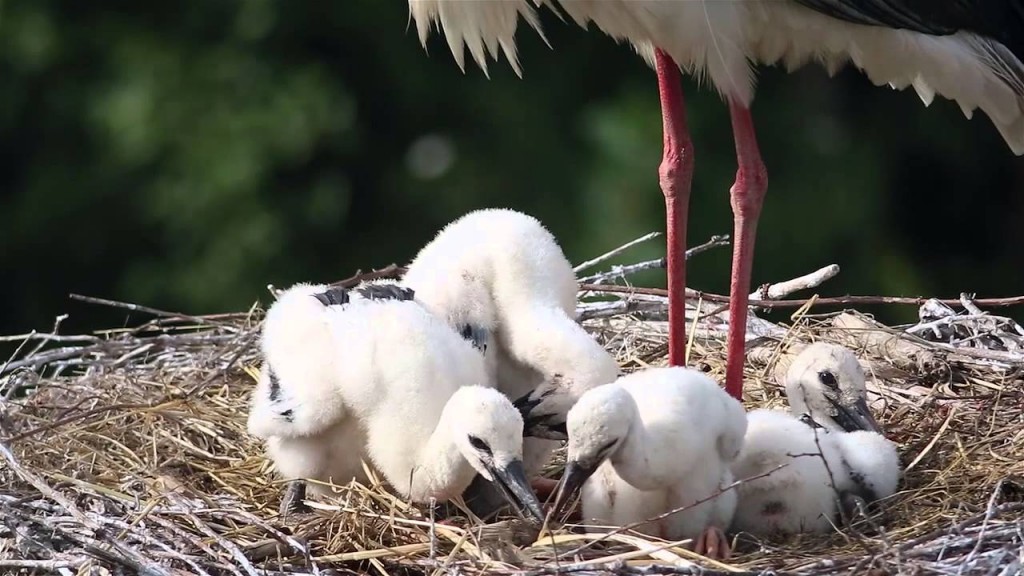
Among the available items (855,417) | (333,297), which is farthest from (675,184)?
(333,297)

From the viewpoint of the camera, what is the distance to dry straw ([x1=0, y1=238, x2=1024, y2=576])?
3125mm

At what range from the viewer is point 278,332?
3.61 m

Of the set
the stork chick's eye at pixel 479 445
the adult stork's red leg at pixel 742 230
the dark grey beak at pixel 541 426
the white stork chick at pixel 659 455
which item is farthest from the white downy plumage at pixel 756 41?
the stork chick's eye at pixel 479 445

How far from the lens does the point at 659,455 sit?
3.19 metres

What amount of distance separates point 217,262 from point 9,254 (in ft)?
4.27

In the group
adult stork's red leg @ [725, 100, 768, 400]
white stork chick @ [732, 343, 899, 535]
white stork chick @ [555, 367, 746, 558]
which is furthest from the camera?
adult stork's red leg @ [725, 100, 768, 400]

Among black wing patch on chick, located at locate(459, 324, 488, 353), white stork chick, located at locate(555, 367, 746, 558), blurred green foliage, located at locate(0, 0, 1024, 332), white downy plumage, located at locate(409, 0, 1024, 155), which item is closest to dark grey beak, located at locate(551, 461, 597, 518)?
white stork chick, located at locate(555, 367, 746, 558)

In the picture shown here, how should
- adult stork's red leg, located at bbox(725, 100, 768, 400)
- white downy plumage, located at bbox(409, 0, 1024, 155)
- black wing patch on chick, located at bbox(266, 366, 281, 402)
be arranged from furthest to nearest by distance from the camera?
adult stork's red leg, located at bbox(725, 100, 768, 400) < white downy plumage, located at bbox(409, 0, 1024, 155) < black wing patch on chick, located at bbox(266, 366, 281, 402)

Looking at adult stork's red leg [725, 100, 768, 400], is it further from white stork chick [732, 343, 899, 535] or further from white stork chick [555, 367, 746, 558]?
white stork chick [555, 367, 746, 558]

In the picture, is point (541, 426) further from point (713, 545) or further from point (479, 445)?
point (713, 545)

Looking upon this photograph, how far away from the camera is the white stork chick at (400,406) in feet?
10.5

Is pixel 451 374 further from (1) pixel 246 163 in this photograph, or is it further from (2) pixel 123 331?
(1) pixel 246 163

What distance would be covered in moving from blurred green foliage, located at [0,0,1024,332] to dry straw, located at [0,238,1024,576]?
252cm

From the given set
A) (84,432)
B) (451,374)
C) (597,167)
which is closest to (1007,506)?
(451,374)
